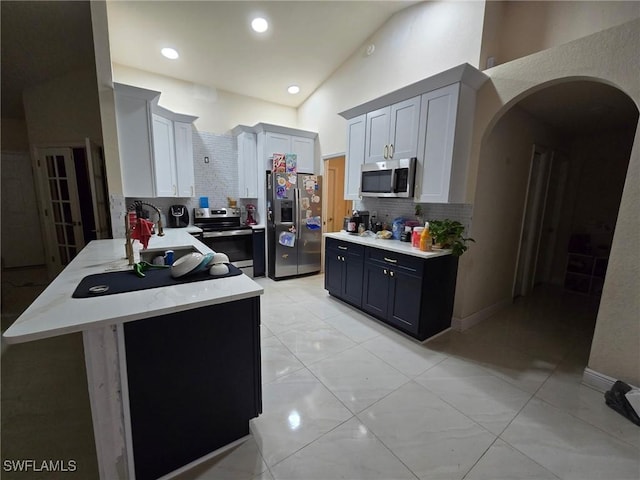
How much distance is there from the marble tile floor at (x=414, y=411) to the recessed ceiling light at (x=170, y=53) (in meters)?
3.58

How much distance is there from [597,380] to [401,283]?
1.53m

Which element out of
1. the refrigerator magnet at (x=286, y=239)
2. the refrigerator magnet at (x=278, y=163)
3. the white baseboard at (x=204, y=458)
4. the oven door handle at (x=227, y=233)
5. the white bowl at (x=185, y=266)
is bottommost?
the white baseboard at (x=204, y=458)

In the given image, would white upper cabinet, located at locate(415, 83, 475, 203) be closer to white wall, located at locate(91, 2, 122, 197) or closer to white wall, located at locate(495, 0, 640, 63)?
white wall, located at locate(495, 0, 640, 63)

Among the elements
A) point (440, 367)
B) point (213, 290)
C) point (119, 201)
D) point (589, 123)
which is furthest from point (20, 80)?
point (589, 123)

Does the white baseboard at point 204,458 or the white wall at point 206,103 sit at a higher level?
the white wall at point 206,103

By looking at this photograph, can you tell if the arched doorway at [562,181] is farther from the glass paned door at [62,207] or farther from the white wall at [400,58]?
the glass paned door at [62,207]

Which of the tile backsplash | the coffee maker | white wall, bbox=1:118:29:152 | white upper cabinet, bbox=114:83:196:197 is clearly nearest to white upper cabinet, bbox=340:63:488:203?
the tile backsplash

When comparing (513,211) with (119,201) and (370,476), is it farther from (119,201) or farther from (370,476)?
(119,201)

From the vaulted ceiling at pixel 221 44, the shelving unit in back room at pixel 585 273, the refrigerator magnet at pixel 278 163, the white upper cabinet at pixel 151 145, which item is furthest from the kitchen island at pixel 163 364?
the shelving unit in back room at pixel 585 273

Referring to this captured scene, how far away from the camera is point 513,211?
10.6 ft

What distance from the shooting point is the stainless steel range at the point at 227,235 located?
4018mm

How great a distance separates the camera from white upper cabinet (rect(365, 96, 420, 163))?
108 inches

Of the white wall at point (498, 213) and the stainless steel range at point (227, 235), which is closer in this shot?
the white wall at point (498, 213)

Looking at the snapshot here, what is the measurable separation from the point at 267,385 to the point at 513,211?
3.31 meters
